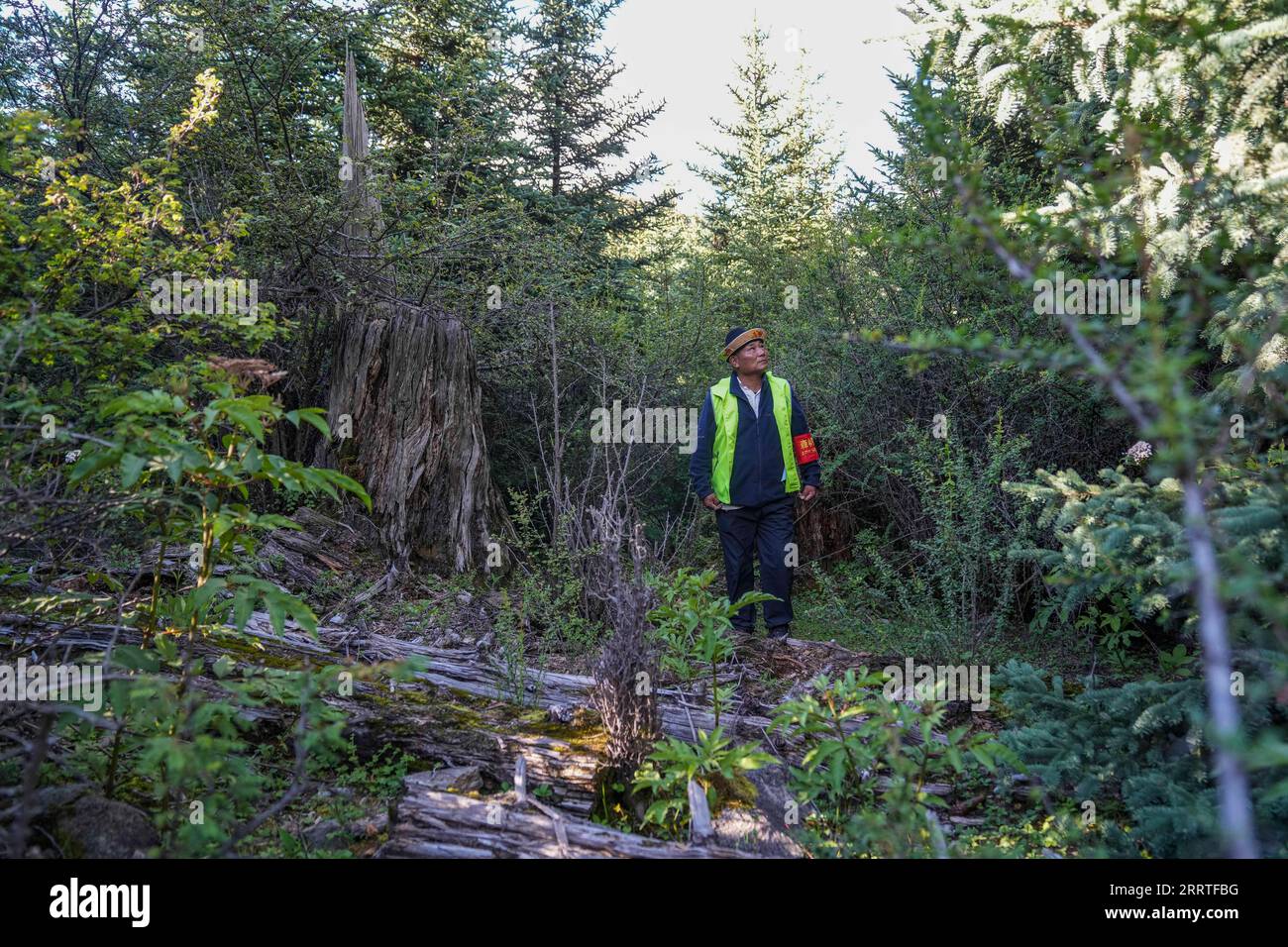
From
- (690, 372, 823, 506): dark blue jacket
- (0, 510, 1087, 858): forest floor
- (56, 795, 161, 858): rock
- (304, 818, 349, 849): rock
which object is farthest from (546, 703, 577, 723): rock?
(690, 372, 823, 506): dark blue jacket

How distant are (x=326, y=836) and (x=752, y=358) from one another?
171 inches

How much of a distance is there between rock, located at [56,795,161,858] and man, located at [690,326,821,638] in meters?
4.14

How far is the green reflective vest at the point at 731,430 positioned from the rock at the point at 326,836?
12.4 ft

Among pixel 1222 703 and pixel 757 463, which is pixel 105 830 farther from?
pixel 757 463

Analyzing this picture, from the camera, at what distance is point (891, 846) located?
246 centimetres

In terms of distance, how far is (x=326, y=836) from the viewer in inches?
114

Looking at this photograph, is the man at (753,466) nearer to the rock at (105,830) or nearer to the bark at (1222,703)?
the rock at (105,830)

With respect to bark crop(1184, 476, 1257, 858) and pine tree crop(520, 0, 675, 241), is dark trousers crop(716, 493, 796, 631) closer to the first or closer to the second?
bark crop(1184, 476, 1257, 858)

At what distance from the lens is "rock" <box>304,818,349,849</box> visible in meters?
2.88

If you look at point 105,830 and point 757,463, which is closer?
point 105,830

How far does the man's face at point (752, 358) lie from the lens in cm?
605

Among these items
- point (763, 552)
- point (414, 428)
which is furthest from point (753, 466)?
point (414, 428)

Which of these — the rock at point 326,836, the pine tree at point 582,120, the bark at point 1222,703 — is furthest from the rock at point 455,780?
the pine tree at point 582,120

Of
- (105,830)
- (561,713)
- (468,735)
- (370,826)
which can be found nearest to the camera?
(105,830)
